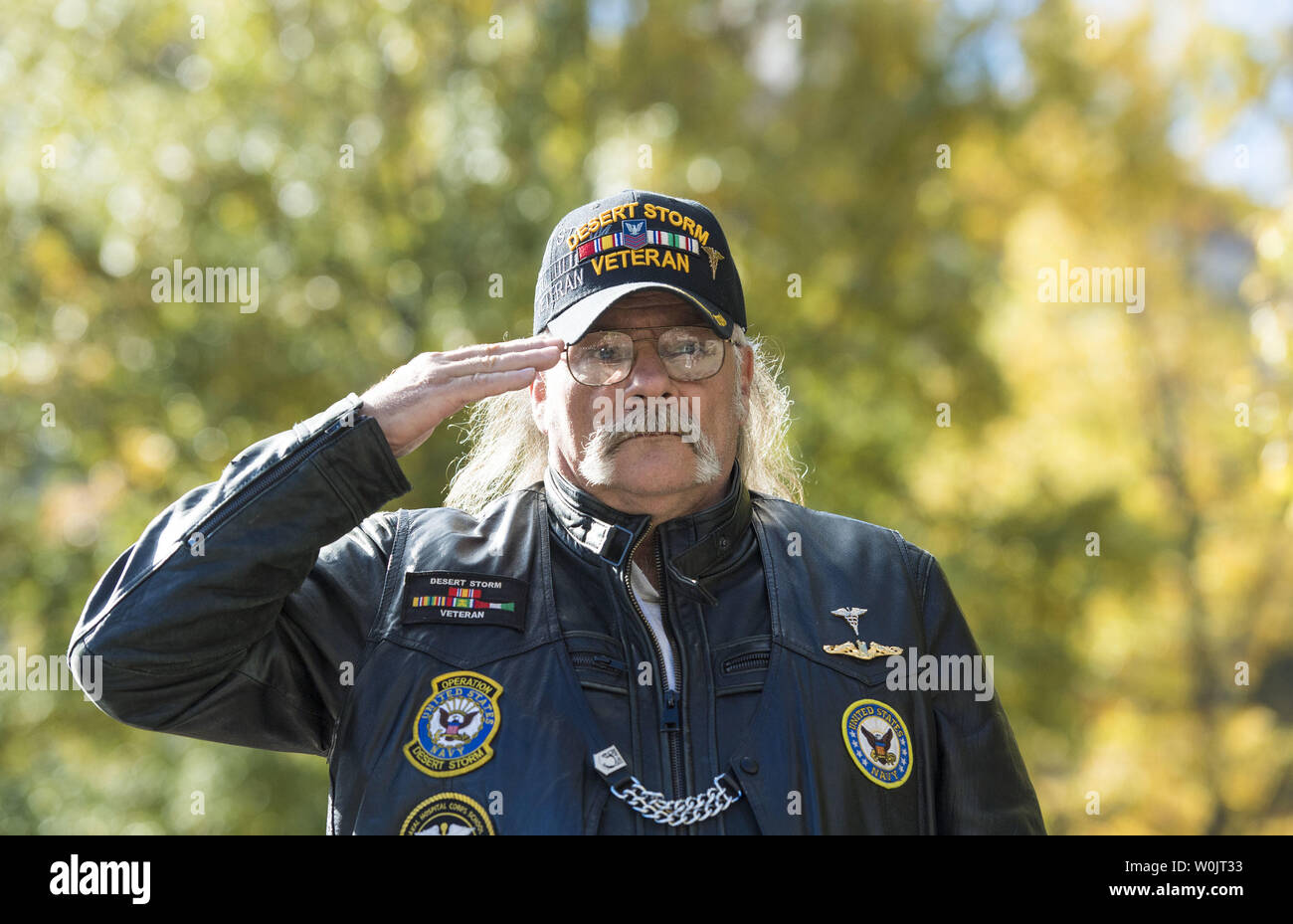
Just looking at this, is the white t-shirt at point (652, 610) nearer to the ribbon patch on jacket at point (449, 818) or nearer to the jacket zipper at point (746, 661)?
the jacket zipper at point (746, 661)

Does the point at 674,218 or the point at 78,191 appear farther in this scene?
the point at 78,191

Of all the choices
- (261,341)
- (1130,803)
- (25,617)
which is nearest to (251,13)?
(261,341)

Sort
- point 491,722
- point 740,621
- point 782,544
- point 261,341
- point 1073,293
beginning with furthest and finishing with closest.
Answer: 1. point 1073,293
2. point 261,341
3. point 782,544
4. point 740,621
5. point 491,722

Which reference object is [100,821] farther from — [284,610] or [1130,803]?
[1130,803]

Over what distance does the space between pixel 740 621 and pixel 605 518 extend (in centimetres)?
32

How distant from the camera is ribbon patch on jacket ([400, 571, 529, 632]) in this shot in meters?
2.38

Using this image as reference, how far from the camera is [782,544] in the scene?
8.61 feet

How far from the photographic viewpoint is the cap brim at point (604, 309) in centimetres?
253

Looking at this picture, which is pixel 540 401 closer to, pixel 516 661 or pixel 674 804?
pixel 516 661

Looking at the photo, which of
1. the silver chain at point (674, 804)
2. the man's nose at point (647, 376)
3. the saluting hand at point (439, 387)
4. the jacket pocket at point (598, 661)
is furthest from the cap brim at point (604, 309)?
the silver chain at point (674, 804)

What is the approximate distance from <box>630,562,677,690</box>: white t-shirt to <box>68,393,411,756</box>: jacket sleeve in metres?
0.49

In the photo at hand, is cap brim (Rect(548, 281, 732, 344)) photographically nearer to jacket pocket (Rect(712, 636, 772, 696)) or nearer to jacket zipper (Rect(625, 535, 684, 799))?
jacket zipper (Rect(625, 535, 684, 799))

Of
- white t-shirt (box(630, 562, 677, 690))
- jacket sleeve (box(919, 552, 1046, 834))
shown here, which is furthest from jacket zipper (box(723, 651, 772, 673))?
jacket sleeve (box(919, 552, 1046, 834))

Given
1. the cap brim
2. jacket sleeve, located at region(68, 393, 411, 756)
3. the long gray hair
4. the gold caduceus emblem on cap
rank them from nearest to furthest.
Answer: jacket sleeve, located at region(68, 393, 411, 756)
the cap brim
the gold caduceus emblem on cap
the long gray hair
